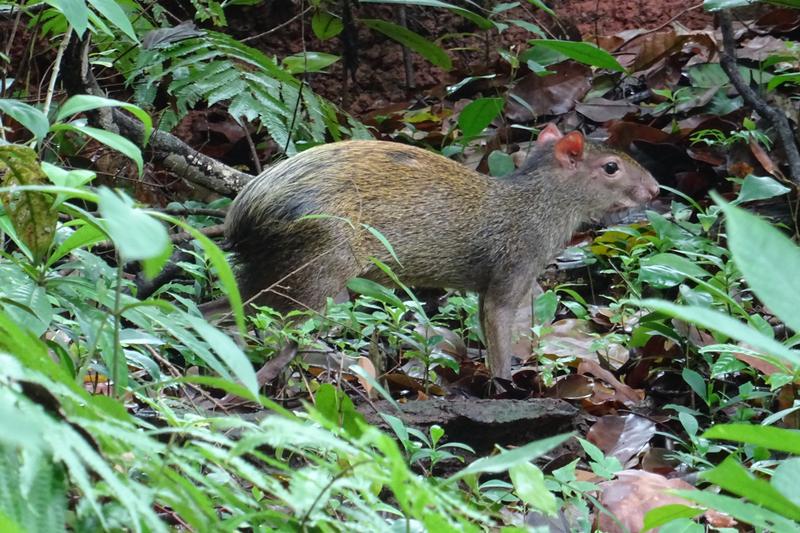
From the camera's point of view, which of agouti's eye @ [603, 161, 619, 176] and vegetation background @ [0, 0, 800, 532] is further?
agouti's eye @ [603, 161, 619, 176]

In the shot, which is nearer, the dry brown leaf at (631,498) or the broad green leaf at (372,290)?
the dry brown leaf at (631,498)

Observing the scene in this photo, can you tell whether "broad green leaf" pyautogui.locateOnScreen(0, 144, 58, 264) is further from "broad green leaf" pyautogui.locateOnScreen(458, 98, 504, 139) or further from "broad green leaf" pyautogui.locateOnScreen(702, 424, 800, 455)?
"broad green leaf" pyautogui.locateOnScreen(458, 98, 504, 139)

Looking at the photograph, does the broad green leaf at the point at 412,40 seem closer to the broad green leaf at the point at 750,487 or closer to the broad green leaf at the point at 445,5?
the broad green leaf at the point at 445,5

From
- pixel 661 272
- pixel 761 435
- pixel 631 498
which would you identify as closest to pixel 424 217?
pixel 661 272

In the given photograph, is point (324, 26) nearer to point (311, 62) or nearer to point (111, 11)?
point (311, 62)

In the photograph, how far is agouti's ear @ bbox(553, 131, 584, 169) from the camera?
6.96 m

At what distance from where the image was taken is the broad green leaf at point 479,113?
699 cm

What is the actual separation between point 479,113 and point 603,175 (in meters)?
0.90

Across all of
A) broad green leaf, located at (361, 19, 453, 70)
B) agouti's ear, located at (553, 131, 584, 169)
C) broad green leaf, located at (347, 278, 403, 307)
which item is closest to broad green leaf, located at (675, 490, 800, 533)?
broad green leaf, located at (347, 278, 403, 307)

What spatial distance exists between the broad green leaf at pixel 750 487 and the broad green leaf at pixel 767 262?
47cm

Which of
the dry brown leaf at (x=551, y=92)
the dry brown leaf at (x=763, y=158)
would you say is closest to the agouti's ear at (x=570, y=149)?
the dry brown leaf at (x=763, y=158)

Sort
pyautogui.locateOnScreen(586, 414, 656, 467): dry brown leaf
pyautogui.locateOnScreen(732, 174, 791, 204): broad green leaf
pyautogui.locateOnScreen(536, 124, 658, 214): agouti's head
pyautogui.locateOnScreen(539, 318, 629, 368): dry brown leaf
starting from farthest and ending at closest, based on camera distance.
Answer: pyautogui.locateOnScreen(536, 124, 658, 214): agouti's head
pyautogui.locateOnScreen(539, 318, 629, 368): dry brown leaf
pyautogui.locateOnScreen(732, 174, 791, 204): broad green leaf
pyautogui.locateOnScreen(586, 414, 656, 467): dry brown leaf

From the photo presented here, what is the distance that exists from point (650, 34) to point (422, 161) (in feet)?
12.6

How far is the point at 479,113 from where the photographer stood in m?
7.02
